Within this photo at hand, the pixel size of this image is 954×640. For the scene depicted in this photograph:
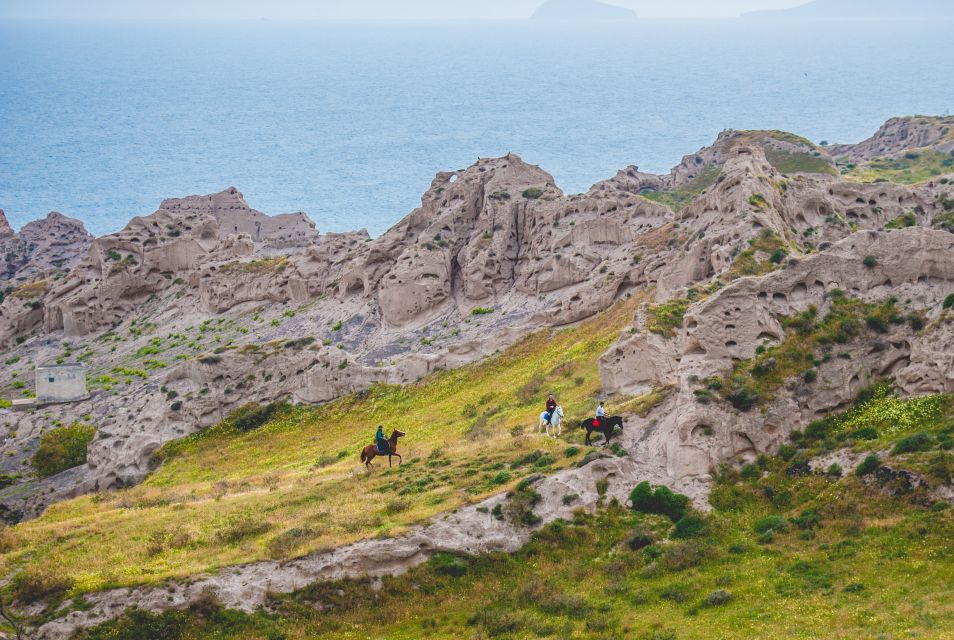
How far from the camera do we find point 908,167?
125875mm

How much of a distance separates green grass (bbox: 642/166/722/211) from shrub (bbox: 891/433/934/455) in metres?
91.2

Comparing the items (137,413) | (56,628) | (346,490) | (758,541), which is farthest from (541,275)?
(56,628)

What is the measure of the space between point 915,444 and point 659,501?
874cm

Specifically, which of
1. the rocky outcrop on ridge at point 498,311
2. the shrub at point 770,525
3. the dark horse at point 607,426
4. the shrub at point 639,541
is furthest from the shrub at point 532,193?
the shrub at point 770,525

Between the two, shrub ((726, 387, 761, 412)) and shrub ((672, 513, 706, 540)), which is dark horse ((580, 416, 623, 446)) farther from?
shrub ((672, 513, 706, 540))

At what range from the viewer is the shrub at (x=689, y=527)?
3262 centimetres

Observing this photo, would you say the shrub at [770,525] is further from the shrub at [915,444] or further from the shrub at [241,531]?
the shrub at [241,531]

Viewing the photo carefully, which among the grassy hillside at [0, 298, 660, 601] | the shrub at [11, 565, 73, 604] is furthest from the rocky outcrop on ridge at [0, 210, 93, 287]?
the shrub at [11, 565, 73, 604]

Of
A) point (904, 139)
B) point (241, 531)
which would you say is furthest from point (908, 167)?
point (241, 531)

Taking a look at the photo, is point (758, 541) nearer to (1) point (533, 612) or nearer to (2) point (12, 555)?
(1) point (533, 612)

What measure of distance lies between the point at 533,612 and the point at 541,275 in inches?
1987

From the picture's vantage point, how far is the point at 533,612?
29344 mm

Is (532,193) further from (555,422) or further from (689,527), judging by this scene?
(689,527)

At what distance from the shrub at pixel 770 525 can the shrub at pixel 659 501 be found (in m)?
2.62
